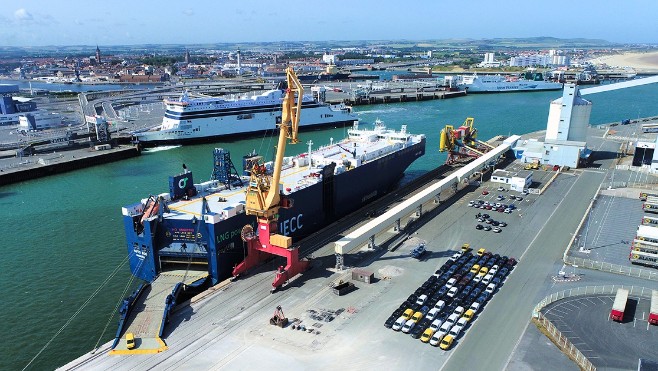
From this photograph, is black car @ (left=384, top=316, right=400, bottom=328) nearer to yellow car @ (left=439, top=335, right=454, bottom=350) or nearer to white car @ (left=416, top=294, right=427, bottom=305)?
white car @ (left=416, top=294, right=427, bottom=305)

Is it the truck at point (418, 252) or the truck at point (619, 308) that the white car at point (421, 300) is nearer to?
the truck at point (418, 252)

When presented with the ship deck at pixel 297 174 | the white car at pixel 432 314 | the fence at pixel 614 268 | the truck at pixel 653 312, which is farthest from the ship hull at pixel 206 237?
the truck at pixel 653 312

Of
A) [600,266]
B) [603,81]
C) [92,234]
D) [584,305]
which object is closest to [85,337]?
[92,234]

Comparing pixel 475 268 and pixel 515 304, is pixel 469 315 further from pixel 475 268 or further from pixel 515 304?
pixel 475 268

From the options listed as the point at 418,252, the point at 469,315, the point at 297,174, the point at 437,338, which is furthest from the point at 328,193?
the point at 437,338

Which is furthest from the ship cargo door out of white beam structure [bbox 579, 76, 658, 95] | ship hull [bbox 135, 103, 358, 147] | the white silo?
ship hull [bbox 135, 103, 358, 147]
